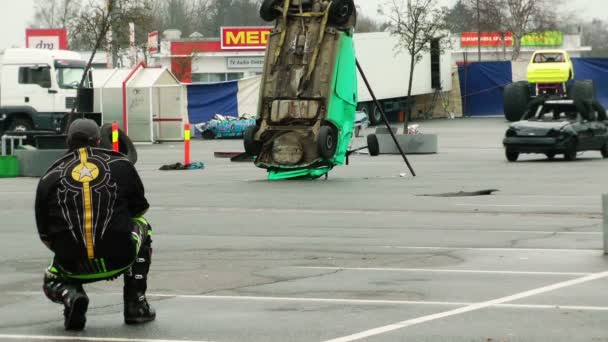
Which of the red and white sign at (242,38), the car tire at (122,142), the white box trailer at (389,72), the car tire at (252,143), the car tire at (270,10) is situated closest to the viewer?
the car tire at (252,143)

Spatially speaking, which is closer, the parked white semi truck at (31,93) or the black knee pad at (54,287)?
the black knee pad at (54,287)

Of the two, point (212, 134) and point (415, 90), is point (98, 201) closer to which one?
point (212, 134)

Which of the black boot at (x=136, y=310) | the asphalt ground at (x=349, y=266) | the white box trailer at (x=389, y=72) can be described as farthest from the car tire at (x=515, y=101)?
the black boot at (x=136, y=310)

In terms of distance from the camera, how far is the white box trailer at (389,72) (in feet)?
189

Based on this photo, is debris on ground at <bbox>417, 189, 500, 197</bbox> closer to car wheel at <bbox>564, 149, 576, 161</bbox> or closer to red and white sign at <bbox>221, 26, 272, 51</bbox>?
car wheel at <bbox>564, 149, 576, 161</bbox>

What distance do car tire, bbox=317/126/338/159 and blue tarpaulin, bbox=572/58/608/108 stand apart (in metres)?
40.6

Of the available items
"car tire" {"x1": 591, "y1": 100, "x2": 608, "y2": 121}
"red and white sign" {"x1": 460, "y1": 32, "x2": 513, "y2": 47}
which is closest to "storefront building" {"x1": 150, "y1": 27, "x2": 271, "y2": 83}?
"red and white sign" {"x1": 460, "y1": 32, "x2": 513, "y2": 47}

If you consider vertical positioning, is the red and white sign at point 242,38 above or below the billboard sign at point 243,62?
above

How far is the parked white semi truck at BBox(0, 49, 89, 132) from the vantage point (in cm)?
4106

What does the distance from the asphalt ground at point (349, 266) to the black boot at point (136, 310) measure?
0.23 ft

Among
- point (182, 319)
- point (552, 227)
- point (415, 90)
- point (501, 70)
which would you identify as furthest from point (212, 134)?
point (182, 319)

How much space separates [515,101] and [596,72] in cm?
1268

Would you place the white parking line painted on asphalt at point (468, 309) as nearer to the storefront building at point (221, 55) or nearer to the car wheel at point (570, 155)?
the car wheel at point (570, 155)

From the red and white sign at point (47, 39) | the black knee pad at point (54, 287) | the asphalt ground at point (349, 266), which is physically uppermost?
the red and white sign at point (47, 39)
